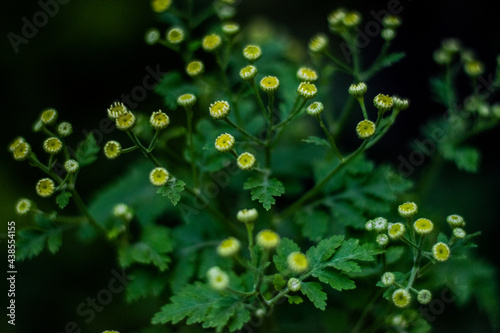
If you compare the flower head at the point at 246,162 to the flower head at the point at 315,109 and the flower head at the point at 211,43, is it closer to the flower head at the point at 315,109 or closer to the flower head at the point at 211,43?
the flower head at the point at 315,109

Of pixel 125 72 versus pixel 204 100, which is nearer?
pixel 204 100

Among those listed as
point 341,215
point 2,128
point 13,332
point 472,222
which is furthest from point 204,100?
point 472,222

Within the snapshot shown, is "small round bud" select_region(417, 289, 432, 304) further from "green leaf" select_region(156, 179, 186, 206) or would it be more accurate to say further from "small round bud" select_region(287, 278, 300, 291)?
"green leaf" select_region(156, 179, 186, 206)

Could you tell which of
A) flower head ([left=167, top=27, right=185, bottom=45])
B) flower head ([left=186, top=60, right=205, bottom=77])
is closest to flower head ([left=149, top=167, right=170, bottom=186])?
flower head ([left=186, top=60, right=205, bottom=77])

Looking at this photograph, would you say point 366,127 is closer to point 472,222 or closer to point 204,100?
point 204,100

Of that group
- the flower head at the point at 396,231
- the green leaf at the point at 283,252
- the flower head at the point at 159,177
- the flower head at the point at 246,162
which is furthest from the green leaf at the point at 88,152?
the flower head at the point at 396,231
